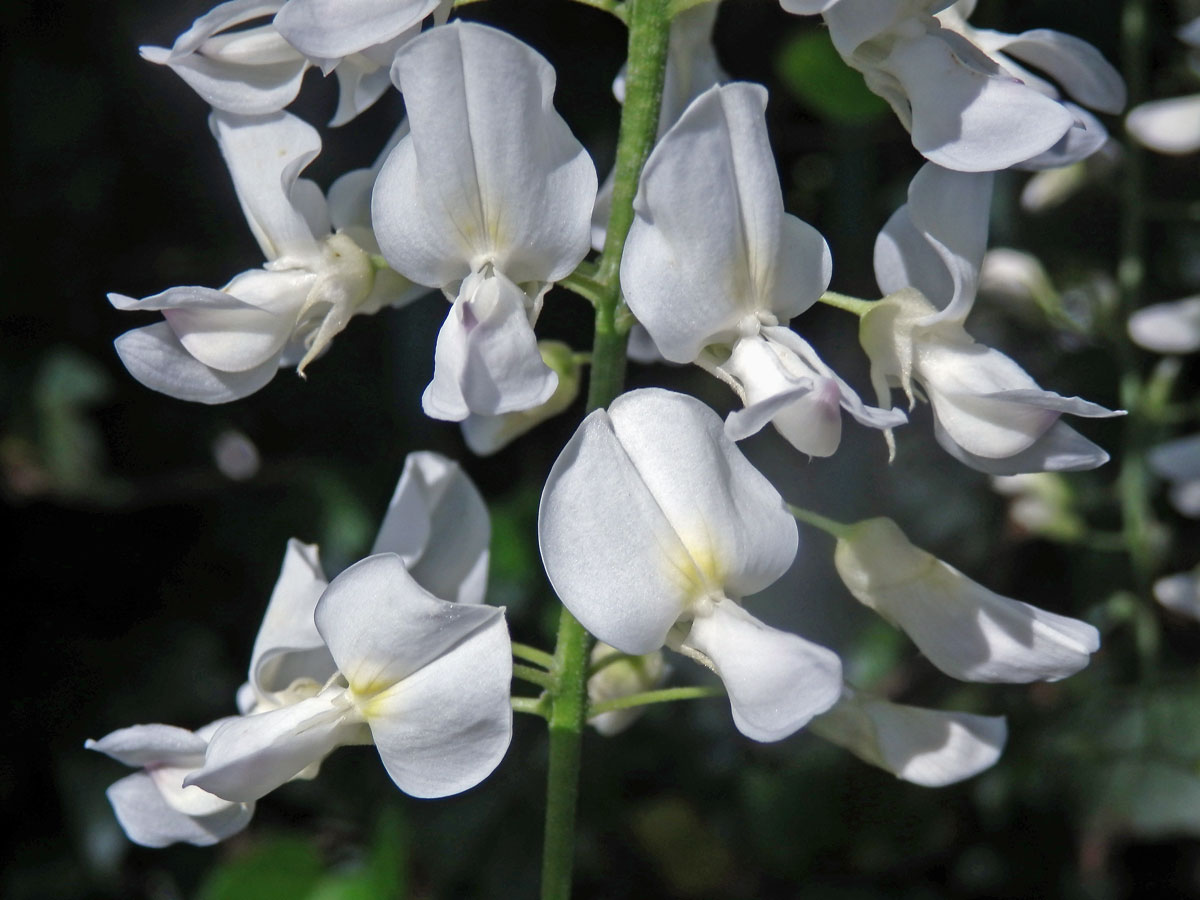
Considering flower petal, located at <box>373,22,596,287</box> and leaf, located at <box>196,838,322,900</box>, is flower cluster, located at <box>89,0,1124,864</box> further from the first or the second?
leaf, located at <box>196,838,322,900</box>

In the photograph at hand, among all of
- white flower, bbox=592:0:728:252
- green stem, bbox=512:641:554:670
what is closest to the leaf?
green stem, bbox=512:641:554:670

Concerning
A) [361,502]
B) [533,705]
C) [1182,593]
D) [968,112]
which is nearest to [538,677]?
[533,705]

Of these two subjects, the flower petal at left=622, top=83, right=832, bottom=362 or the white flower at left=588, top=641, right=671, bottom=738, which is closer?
the flower petal at left=622, top=83, right=832, bottom=362

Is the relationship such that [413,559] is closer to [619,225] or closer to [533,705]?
[533,705]

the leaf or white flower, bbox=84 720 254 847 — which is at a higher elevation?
white flower, bbox=84 720 254 847

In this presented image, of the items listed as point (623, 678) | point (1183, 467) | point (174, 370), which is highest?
point (174, 370)

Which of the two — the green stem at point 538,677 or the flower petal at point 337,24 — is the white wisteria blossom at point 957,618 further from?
the flower petal at point 337,24

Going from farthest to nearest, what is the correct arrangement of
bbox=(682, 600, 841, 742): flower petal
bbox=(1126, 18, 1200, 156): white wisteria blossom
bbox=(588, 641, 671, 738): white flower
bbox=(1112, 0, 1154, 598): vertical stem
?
bbox=(1112, 0, 1154, 598): vertical stem
bbox=(1126, 18, 1200, 156): white wisteria blossom
bbox=(588, 641, 671, 738): white flower
bbox=(682, 600, 841, 742): flower petal

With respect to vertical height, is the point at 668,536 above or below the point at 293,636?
above

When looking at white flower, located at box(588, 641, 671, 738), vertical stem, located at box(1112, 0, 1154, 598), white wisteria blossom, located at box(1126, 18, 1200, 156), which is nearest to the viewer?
white flower, located at box(588, 641, 671, 738)
